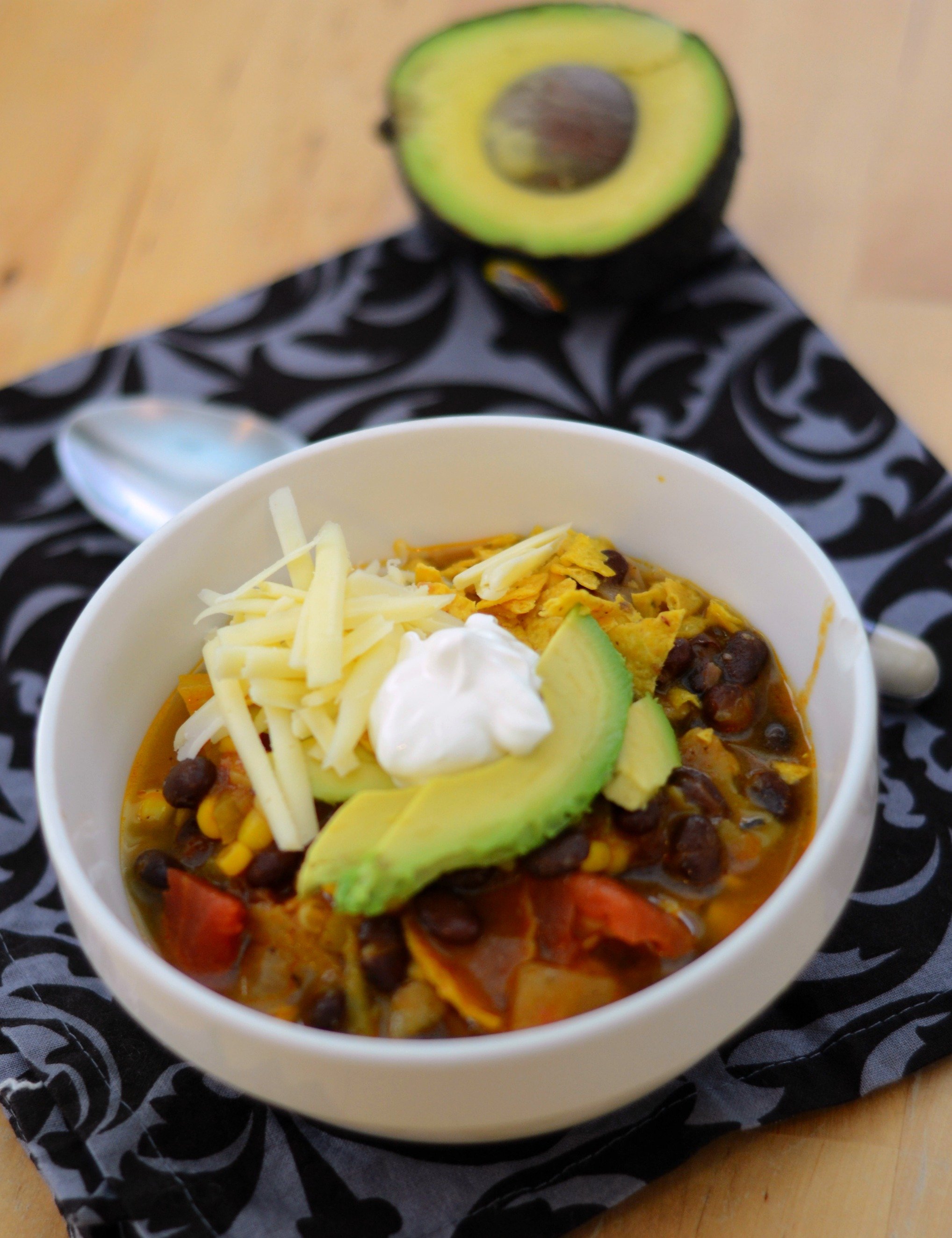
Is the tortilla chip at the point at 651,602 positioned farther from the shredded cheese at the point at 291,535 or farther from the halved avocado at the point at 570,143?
the halved avocado at the point at 570,143

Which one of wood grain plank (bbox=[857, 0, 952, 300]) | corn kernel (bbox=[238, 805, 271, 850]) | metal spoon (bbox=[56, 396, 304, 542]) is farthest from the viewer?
wood grain plank (bbox=[857, 0, 952, 300])

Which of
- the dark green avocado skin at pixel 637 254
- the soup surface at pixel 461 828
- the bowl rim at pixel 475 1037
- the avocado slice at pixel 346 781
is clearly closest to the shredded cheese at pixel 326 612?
the soup surface at pixel 461 828

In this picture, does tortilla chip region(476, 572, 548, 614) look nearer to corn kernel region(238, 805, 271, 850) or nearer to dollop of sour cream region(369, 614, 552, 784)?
dollop of sour cream region(369, 614, 552, 784)

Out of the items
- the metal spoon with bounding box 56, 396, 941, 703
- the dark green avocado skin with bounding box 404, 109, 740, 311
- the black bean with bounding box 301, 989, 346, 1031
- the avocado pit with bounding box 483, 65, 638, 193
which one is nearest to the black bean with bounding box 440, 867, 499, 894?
the black bean with bounding box 301, 989, 346, 1031

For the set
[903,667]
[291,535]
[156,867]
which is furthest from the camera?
[903,667]

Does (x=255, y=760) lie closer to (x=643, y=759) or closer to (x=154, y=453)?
(x=643, y=759)

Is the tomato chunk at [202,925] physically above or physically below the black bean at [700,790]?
below

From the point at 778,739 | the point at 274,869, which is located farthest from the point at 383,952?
the point at 778,739
